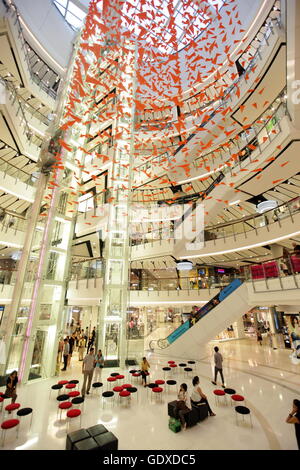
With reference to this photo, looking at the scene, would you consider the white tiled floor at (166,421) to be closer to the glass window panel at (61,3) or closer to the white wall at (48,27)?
the white wall at (48,27)

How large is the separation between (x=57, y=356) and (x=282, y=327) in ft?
46.9

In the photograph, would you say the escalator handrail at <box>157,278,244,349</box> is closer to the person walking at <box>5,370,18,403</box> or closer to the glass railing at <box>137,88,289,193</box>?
the glass railing at <box>137,88,289,193</box>

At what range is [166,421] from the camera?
4.74 m

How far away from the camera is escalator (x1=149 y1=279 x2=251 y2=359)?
945cm

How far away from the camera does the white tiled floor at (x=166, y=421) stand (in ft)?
12.8

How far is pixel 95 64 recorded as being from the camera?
15.6 m

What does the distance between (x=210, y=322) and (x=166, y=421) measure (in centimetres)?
597

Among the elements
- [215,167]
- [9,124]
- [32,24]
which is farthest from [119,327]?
[32,24]

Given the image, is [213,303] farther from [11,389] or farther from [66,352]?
[11,389]

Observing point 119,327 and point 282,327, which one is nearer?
point 119,327

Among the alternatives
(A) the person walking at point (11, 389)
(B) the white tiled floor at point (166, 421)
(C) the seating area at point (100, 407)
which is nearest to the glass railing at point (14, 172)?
(A) the person walking at point (11, 389)

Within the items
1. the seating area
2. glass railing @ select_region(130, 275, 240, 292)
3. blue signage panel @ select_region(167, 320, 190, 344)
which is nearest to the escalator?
blue signage panel @ select_region(167, 320, 190, 344)

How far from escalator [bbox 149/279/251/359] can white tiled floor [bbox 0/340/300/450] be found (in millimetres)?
2248

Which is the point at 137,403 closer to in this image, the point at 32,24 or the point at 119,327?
the point at 119,327
